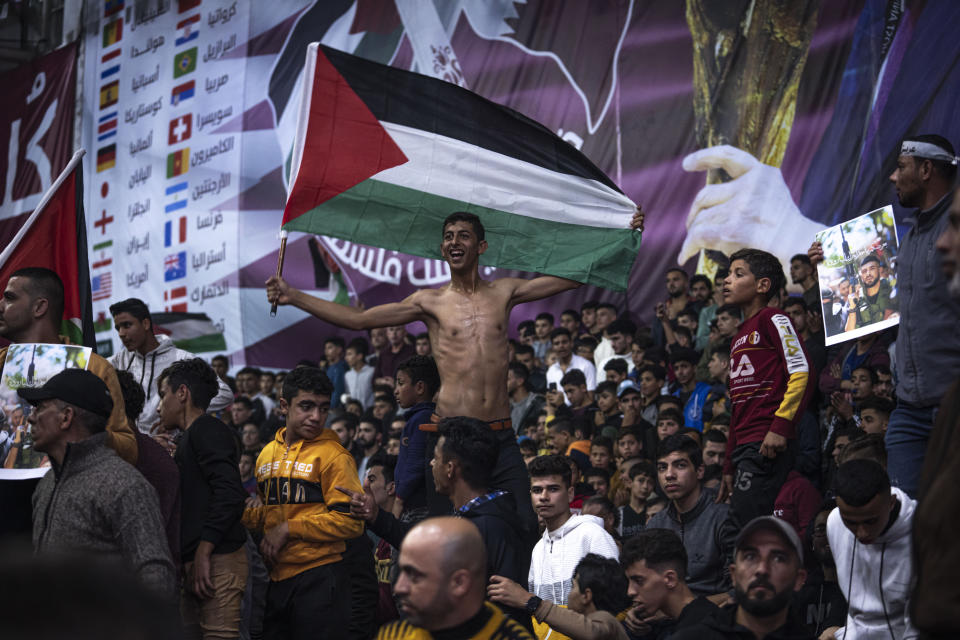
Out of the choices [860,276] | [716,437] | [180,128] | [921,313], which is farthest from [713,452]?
[180,128]

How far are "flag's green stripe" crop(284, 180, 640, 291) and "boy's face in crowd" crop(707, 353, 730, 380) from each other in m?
2.35

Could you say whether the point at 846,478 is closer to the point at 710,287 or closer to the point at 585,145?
the point at 710,287

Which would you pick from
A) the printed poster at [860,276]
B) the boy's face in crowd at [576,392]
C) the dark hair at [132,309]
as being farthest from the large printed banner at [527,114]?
the dark hair at [132,309]

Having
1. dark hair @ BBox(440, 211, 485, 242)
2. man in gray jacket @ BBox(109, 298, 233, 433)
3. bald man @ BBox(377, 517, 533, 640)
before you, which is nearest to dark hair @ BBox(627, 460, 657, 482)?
dark hair @ BBox(440, 211, 485, 242)

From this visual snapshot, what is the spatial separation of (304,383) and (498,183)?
217cm

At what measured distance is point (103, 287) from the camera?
62.0ft

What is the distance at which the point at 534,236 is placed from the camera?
696 cm

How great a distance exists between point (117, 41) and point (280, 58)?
14.3 feet

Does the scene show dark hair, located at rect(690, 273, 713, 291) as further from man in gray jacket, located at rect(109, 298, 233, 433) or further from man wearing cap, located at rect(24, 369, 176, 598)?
man wearing cap, located at rect(24, 369, 176, 598)

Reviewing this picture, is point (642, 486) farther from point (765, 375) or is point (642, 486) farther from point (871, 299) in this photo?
point (871, 299)

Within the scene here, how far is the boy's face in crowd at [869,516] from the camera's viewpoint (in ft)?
14.0

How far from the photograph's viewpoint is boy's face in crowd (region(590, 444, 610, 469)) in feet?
28.7

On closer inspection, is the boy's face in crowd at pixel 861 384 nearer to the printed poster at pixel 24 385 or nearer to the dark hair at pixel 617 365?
the dark hair at pixel 617 365

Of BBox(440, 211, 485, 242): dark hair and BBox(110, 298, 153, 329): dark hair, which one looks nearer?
BBox(440, 211, 485, 242): dark hair
